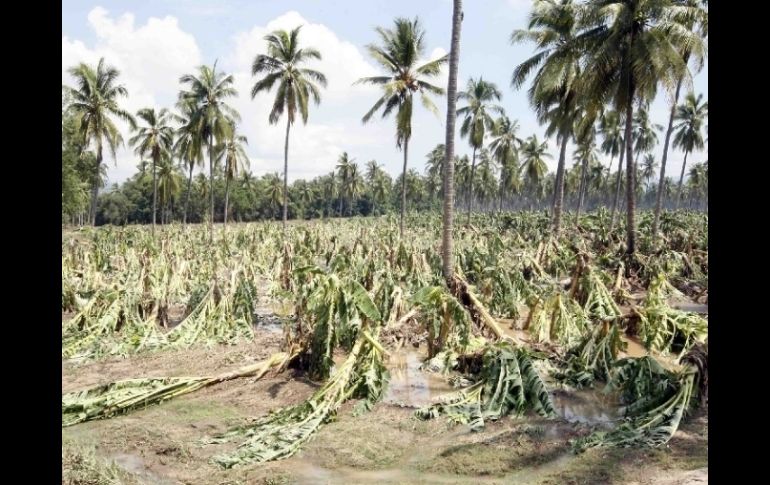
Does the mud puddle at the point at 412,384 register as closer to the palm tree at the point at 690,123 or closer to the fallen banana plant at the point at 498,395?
the fallen banana plant at the point at 498,395

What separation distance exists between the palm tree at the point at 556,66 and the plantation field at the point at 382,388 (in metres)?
9.82

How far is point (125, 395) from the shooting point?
725cm

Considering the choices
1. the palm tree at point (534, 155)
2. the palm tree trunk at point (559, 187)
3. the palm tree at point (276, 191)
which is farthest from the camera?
the palm tree at point (276, 191)

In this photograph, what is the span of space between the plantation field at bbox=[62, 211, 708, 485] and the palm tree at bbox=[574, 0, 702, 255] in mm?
7445

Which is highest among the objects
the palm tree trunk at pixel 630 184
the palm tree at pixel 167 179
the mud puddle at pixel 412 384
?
the palm tree at pixel 167 179

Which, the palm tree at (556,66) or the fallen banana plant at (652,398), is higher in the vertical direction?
the palm tree at (556,66)

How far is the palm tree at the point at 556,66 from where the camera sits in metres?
19.8

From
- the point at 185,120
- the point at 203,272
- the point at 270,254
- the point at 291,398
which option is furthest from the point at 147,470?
the point at 185,120

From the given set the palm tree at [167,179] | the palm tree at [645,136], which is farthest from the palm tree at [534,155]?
the palm tree at [167,179]

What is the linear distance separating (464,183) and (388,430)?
7125 cm

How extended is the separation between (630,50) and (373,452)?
16.9m

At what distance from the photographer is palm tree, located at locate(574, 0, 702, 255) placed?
16531 millimetres

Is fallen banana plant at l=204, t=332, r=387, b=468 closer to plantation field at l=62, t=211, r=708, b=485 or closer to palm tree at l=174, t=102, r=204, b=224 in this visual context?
plantation field at l=62, t=211, r=708, b=485
